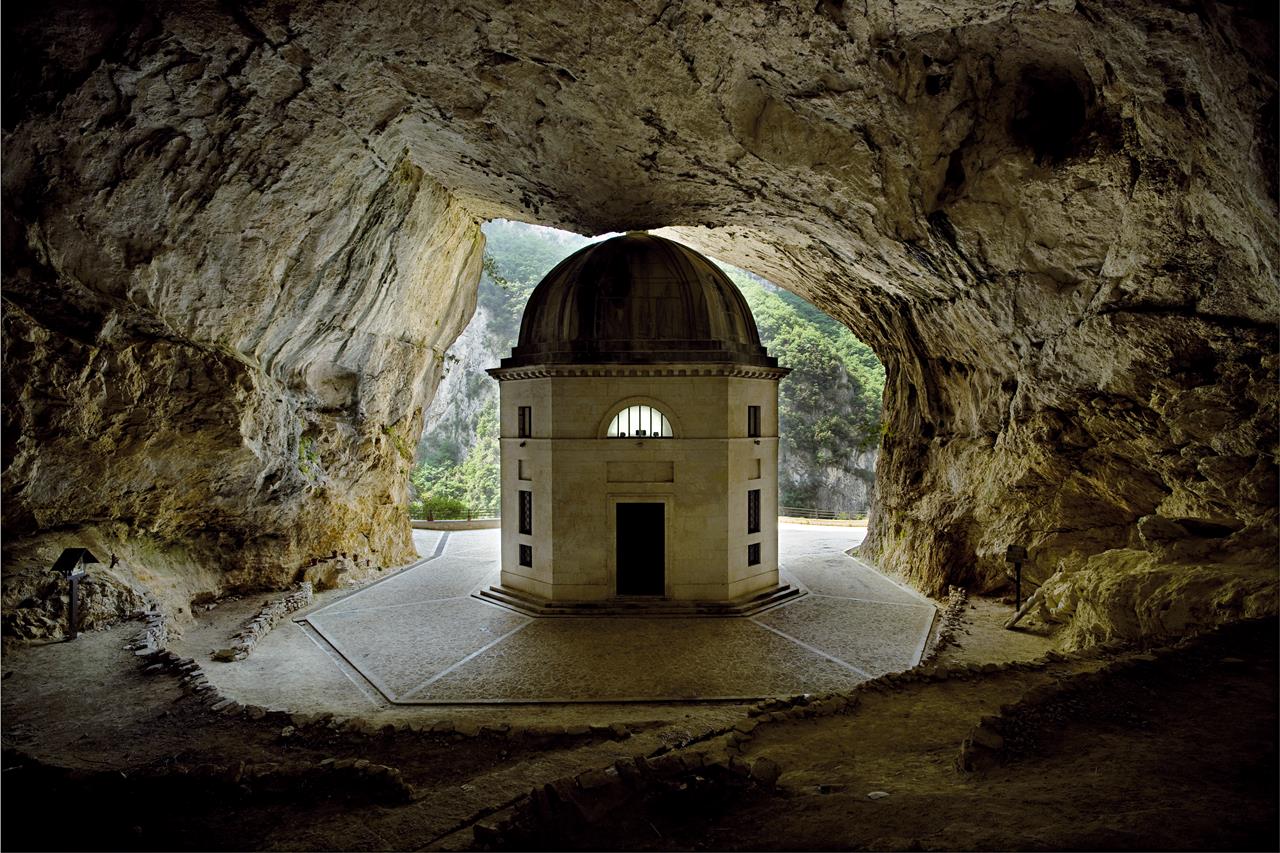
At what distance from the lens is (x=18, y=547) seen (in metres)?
14.4

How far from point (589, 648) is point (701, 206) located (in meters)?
11.4

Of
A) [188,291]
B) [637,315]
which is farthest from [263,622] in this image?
[637,315]

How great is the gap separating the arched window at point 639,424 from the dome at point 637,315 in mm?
1849

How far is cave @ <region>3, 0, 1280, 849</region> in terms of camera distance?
1046cm

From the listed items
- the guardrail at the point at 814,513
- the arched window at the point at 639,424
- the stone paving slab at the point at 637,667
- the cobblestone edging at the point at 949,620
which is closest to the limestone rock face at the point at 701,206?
A: the cobblestone edging at the point at 949,620

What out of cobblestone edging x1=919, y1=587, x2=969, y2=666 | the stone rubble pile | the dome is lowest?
→ cobblestone edging x1=919, y1=587, x2=969, y2=666

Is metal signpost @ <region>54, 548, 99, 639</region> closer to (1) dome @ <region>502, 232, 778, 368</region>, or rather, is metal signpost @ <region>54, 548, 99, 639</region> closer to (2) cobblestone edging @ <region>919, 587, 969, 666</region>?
(1) dome @ <region>502, 232, 778, 368</region>

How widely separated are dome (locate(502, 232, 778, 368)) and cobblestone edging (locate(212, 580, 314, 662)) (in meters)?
8.57

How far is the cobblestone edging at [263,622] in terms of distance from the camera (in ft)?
49.2

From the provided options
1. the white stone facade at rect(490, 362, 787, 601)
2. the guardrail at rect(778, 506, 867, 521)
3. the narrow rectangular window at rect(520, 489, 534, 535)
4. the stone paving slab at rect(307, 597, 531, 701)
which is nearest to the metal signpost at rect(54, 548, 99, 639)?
the stone paving slab at rect(307, 597, 531, 701)

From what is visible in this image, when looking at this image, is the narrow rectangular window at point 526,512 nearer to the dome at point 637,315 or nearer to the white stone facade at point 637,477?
the white stone facade at point 637,477

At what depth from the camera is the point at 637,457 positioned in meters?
19.0

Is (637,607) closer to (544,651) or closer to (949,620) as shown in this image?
(544,651)

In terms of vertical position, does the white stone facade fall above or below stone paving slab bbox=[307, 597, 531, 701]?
above
